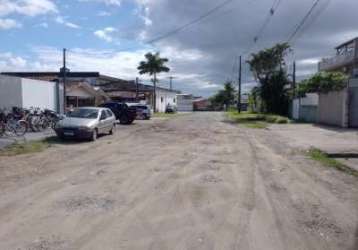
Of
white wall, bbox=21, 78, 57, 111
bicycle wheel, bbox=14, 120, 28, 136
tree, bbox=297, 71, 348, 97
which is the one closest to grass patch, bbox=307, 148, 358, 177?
bicycle wheel, bbox=14, 120, 28, 136

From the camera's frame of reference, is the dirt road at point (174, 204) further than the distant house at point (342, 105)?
No

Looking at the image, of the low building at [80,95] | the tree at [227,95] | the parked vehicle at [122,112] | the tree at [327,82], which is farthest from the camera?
the tree at [227,95]

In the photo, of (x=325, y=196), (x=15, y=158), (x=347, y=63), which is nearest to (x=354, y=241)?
(x=325, y=196)

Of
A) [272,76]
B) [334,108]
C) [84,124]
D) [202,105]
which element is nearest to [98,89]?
[272,76]

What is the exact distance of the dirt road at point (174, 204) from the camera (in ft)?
18.0

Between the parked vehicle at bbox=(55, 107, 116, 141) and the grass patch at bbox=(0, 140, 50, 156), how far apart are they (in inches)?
49.5

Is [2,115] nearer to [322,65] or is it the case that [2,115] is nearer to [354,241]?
[354,241]

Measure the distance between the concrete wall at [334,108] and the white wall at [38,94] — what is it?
2005 cm

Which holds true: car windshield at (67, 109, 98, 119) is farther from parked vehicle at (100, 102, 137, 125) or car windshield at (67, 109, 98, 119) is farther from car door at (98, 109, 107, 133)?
parked vehicle at (100, 102, 137, 125)

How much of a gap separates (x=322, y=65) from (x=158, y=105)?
29437mm

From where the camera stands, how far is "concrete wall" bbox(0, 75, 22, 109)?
78.7 feet

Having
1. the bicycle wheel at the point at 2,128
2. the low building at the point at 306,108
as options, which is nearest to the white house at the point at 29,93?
the bicycle wheel at the point at 2,128

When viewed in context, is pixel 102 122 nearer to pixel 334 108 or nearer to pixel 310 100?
pixel 334 108

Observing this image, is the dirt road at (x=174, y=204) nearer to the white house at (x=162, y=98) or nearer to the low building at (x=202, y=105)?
the white house at (x=162, y=98)
